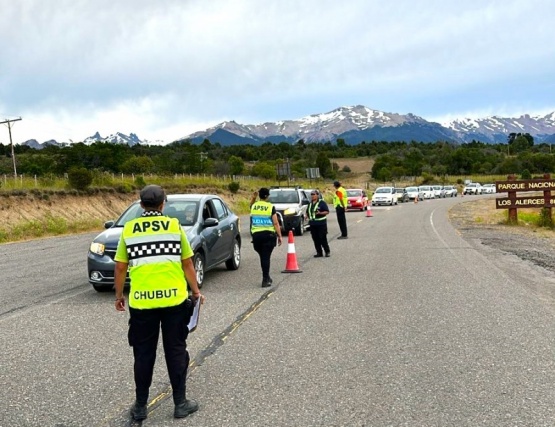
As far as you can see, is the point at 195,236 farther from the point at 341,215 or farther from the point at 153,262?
the point at 341,215

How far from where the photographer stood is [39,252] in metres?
17.8

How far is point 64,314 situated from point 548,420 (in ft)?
21.1

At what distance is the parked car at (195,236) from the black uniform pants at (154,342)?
17.3ft

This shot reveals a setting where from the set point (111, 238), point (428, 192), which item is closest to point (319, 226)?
point (111, 238)

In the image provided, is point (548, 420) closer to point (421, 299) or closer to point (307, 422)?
point (307, 422)

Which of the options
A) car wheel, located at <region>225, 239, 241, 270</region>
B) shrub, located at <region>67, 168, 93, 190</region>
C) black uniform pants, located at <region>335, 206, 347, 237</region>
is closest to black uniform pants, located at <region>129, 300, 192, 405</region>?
car wheel, located at <region>225, 239, 241, 270</region>

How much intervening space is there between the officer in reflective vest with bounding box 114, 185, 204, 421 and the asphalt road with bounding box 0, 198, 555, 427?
0.32 meters

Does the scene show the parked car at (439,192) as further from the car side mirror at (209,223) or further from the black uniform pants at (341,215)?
the car side mirror at (209,223)

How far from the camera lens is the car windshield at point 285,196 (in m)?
22.1

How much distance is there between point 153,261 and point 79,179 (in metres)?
35.1

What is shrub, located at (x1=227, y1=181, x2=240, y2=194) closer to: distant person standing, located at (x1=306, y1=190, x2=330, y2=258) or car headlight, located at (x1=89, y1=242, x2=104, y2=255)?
distant person standing, located at (x1=306, y1=190, x2=330, y2=258)

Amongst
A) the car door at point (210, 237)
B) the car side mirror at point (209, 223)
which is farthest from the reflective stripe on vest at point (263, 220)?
the car door at point (210, 237)

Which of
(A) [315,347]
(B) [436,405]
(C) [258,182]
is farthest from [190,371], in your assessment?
(C) [258,182]

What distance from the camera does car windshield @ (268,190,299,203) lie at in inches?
870
